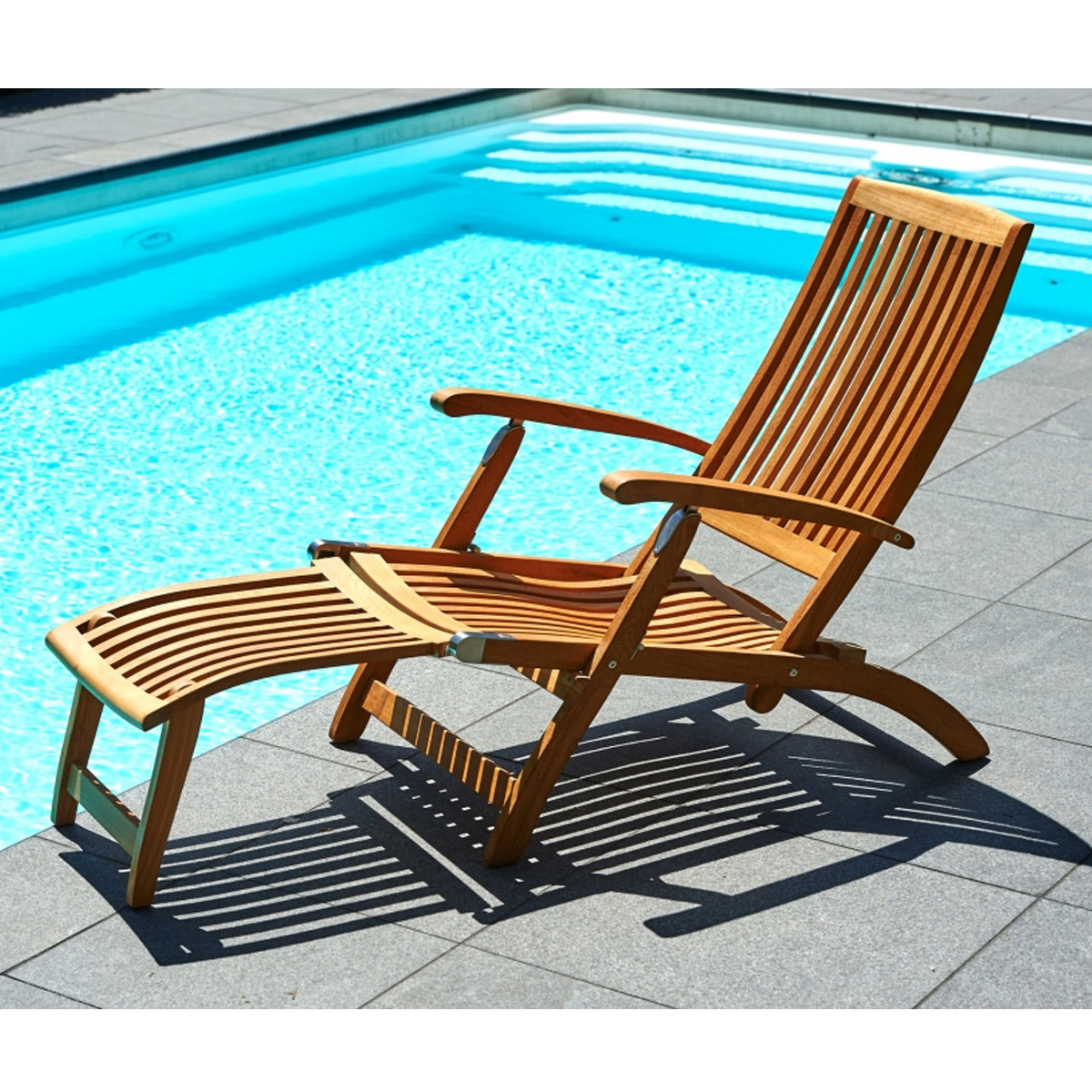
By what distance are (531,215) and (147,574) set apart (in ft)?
18.9

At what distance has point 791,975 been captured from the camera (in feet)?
9.67

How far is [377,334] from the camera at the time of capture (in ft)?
26.4

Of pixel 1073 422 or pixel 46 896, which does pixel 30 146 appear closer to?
pixel 1073 422

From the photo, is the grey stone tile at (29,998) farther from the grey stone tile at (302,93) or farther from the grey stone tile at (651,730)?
the grey stone tile at (302,93)

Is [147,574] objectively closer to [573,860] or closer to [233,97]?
[573,860]

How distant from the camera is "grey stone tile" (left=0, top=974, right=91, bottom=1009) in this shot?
2.84 m

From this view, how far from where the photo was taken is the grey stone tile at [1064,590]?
450 centimetres

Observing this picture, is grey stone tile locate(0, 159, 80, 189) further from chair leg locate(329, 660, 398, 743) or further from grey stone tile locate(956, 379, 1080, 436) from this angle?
chair leg locate(329, 660, 398, 743)

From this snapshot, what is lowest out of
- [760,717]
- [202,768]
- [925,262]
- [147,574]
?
[147,574]

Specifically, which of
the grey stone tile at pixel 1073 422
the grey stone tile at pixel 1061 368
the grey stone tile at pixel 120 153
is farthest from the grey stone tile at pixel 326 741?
the grey stone tile at pixel 120 153

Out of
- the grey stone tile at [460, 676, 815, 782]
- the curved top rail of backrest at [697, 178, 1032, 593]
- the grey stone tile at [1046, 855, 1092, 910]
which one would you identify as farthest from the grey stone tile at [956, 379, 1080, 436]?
the grey stone tile at [1046, 855, 1092, 910]

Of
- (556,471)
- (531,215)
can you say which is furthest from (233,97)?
(556,471)

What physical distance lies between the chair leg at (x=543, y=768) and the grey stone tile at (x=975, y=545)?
1672 mm
